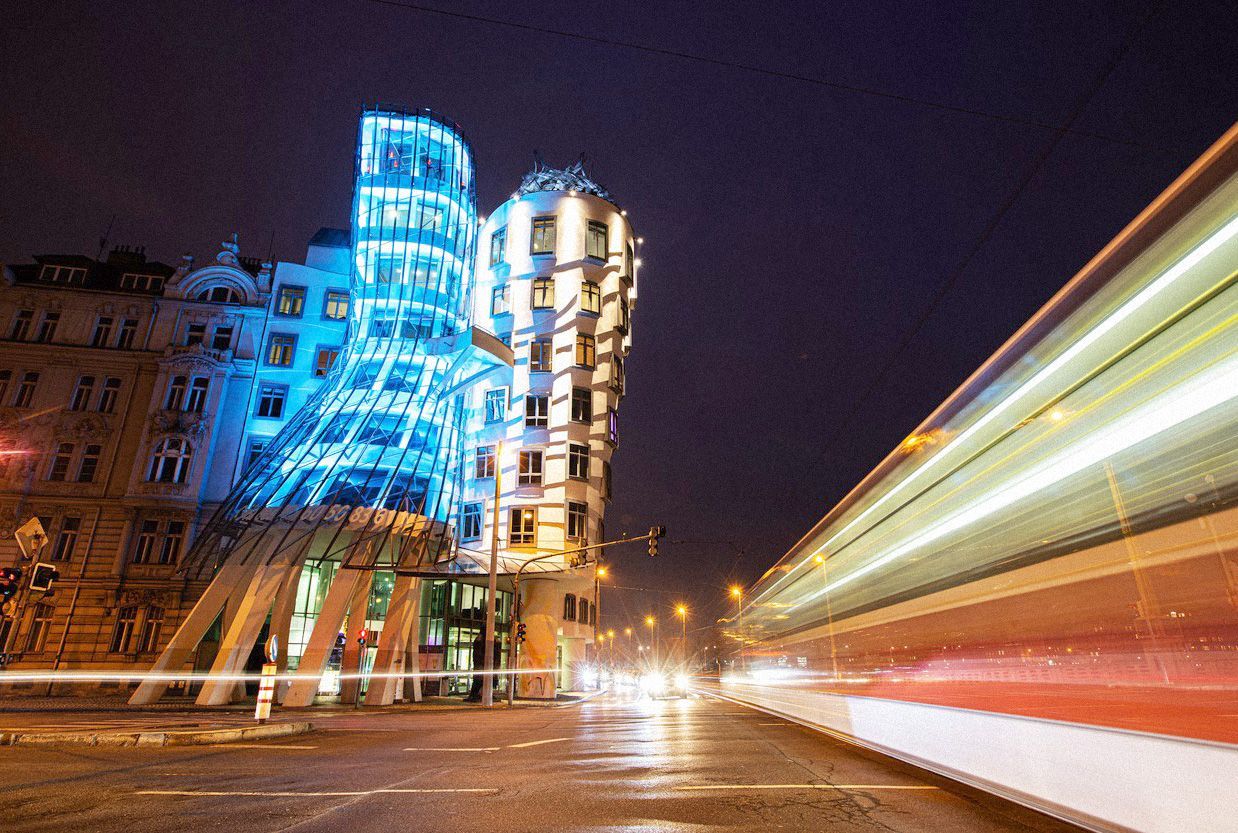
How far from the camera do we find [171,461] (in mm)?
36906

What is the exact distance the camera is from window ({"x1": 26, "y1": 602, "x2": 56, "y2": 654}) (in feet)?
108

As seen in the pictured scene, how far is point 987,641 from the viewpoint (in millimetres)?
7207

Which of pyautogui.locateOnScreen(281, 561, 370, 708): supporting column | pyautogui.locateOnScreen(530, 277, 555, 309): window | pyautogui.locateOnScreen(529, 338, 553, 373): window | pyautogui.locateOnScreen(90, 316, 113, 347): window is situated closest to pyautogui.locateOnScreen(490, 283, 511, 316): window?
pyautogui.locateOnScreen(530, 277, 555, 309): window

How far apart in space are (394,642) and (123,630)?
617 inches

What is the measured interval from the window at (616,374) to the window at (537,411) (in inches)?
165

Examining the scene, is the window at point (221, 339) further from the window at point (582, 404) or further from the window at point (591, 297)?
the window at point (591, 297)

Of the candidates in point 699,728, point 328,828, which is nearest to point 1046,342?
point 328,828

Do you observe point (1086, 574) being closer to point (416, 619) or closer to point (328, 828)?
point (328, 828)

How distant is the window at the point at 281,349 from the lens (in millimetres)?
40062

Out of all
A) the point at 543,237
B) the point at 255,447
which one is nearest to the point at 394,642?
the point at 255,447

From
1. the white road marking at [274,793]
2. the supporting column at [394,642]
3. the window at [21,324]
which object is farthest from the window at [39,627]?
the white road marking at [274,793]

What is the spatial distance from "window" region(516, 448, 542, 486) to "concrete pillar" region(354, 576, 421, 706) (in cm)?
787

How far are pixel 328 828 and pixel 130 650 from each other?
119 ft

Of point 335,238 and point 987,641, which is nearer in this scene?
point 987,641
